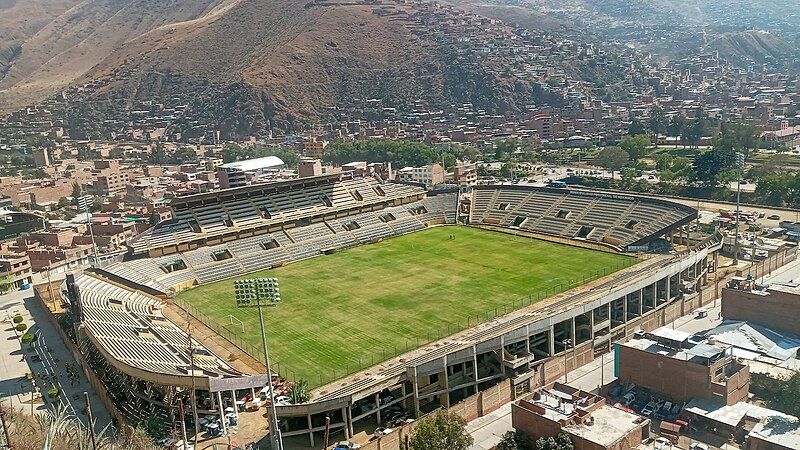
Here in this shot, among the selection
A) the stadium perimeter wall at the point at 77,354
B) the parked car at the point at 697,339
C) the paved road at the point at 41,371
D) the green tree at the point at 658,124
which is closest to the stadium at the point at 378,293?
the stadium perimeter wall at the point at 77,354

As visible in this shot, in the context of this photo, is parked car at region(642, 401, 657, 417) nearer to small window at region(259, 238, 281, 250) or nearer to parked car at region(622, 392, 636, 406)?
parked car at region(622, 392, 636, 406)

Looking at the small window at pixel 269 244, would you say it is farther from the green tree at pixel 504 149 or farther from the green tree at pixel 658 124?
the green tree at pixel 658 124

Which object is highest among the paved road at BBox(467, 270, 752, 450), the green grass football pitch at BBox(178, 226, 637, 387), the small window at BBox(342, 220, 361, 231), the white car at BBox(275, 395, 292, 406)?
the small window at BBox(342, 220, 361, 231)

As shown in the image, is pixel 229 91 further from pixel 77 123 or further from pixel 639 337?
pixel 639 337

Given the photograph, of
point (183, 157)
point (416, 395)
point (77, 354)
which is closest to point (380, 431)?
point (416, 395)

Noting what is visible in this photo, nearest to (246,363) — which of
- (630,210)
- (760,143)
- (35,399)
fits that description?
(35,399)

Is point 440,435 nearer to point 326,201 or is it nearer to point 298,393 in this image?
point 298,393

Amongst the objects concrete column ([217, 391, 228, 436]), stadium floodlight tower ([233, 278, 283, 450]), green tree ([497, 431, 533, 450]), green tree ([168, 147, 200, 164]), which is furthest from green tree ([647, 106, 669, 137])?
concrete column ([217, 391, 228, 436])
